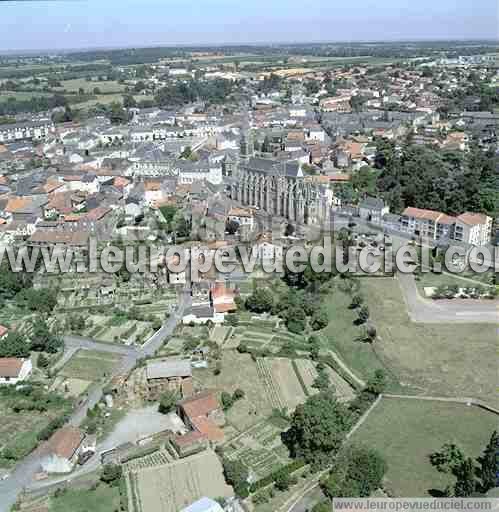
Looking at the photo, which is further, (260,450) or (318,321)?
(318,321)

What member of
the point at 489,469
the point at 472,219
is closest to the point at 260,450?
the point at 489,469

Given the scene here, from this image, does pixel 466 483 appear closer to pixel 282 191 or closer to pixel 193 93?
pixel 282 191

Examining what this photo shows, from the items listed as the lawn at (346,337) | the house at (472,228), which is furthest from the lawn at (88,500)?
the house at (472,228)

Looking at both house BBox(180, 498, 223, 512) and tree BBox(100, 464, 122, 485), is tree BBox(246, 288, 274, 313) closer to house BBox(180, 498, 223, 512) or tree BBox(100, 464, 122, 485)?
tree BBox(100, 464, 122, 485)

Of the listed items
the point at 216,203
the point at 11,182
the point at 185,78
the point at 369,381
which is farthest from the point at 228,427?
the point at 185,78

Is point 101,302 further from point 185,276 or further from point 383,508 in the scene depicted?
point 383,508

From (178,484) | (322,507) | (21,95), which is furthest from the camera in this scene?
(21,95)

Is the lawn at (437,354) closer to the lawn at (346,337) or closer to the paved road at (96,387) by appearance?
the lawn at (346,337)

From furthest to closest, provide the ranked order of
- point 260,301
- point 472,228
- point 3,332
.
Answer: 1. point 472,228
2. point 260,301
3. point 3,332
